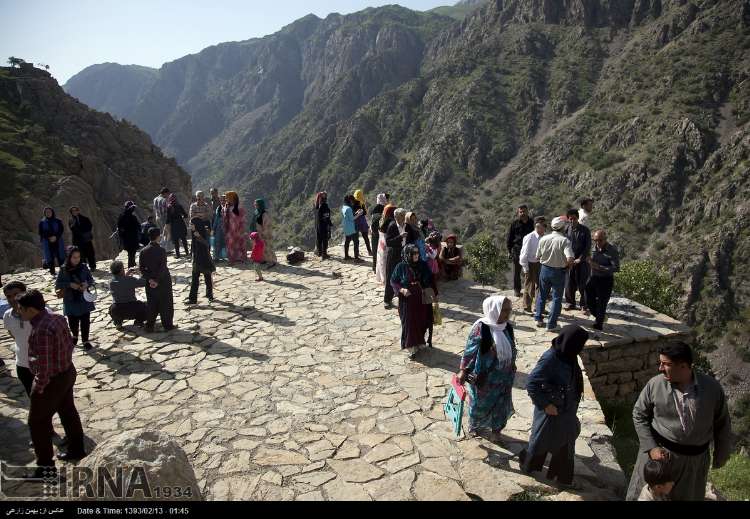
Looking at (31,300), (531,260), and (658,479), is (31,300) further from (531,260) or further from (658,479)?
(531,260)

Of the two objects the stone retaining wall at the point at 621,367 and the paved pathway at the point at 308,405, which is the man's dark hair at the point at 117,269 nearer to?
the paved pathway at the point at 308,405

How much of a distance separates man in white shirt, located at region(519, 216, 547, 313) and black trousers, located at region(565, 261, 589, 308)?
1.96ft

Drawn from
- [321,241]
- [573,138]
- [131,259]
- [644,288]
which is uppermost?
[573,138]

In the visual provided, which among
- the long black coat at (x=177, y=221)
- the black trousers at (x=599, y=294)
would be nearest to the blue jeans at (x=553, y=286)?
the black trousers at (x=599, y=294)

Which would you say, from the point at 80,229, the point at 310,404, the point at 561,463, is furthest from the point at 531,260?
the point at 80,229

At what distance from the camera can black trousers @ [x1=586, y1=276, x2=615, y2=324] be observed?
7254 millimetres

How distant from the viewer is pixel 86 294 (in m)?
7.02

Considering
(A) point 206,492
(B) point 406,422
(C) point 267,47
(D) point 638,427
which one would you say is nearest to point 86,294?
(A) point 206,492

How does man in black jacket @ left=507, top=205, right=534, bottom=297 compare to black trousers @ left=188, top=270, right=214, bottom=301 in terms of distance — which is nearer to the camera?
man in black jacket @ left=507, top=205, right=534, bottom=297

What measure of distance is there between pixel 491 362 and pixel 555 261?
3116 millimetres

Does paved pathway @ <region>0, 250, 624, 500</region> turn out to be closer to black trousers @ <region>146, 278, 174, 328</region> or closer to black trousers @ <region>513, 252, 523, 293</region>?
black trousers @ <region>146, 278, 174, 328</region>

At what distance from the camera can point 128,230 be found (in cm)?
1112

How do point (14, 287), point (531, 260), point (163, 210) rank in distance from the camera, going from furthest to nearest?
point (163, 210) < point (531, 260) < point (14, 287)

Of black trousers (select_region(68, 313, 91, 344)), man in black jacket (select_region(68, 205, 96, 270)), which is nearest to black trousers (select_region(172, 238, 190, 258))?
man in black jacket (select_region(68, 205, 96, 270))
